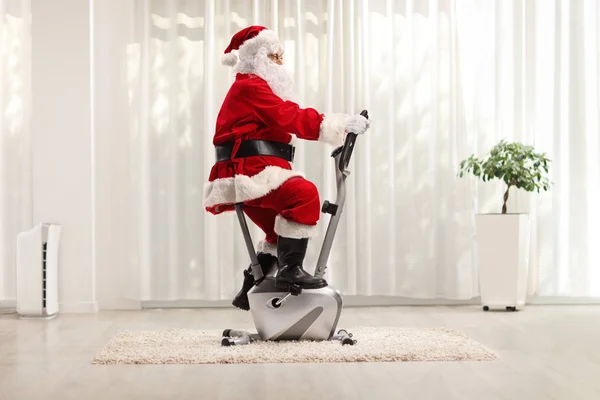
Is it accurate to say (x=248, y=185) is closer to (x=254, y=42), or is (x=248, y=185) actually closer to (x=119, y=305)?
(x=254, y=42)

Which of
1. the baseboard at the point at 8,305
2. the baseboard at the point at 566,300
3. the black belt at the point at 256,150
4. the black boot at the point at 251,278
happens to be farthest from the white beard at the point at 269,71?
the baseboard at the point at 566,300

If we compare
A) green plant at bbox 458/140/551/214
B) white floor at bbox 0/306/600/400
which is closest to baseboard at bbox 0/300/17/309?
white floor at bbox 0/306/600/400

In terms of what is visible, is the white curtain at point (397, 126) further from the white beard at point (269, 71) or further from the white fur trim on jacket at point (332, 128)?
the white fur trim on jacket at point (332, 128)

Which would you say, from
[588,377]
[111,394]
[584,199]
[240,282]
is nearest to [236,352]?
[111,394]

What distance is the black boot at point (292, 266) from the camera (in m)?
3.13

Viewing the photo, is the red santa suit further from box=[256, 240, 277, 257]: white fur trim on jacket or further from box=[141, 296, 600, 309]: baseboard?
box=[141, 296, 600, 309]: baseboard

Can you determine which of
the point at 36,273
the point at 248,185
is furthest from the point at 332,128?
the point at 36,273

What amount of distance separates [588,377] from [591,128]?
2.57 metres

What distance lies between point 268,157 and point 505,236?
176 cm

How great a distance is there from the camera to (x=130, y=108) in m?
4.64

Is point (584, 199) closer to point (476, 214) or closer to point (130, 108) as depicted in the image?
point (476, 214)

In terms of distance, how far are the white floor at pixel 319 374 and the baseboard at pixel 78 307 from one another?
683mm

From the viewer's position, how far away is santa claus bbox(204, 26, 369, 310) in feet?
10.3

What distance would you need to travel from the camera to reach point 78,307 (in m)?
4.56
